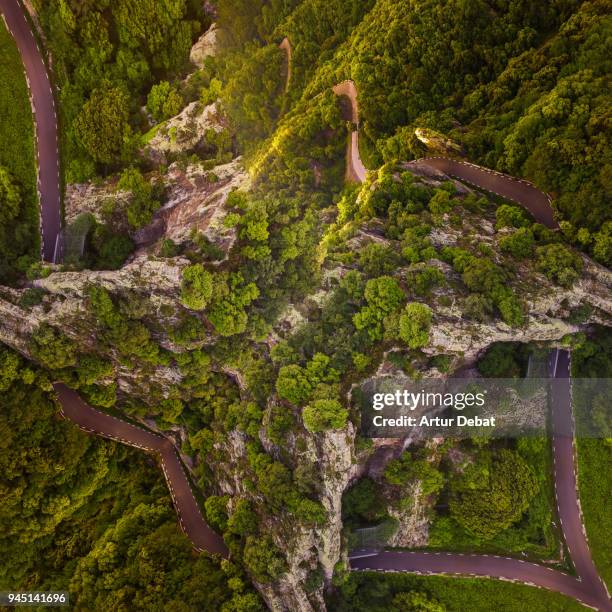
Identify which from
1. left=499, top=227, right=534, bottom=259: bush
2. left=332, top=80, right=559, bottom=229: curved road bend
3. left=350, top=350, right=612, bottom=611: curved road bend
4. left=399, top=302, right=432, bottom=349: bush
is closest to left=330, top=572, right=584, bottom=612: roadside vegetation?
left=350, top=350, right=612, bottom=611: curved road bend

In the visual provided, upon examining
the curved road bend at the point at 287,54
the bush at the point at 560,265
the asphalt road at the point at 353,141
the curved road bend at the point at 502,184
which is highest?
the curved road bend at the point at 287,54

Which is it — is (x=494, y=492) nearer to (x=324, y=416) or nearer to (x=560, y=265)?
(x=324, y=416)

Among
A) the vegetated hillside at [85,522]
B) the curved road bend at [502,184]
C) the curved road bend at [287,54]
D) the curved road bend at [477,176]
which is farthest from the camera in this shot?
the curved road bend at [287,54]

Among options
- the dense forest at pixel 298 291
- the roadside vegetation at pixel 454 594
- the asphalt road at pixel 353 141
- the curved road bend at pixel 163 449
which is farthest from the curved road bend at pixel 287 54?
the roadside vegetation at pixel 454 594

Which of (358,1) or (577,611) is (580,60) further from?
(577,611)

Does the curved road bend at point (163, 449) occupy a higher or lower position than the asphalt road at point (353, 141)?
lower

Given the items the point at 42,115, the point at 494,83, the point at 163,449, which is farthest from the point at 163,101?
the point at 163,449

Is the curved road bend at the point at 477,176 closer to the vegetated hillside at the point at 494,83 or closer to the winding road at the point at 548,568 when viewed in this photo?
the winding road at the point at 548,568
